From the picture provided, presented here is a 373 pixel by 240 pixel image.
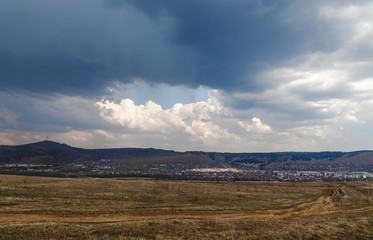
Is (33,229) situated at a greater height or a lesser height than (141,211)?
greater

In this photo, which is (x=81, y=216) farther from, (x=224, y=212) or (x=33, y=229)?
(x=224, y=212)

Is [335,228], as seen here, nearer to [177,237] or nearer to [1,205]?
[177,237]

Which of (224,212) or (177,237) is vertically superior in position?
(177,237)

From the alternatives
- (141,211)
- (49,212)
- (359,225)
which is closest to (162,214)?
(141,211)

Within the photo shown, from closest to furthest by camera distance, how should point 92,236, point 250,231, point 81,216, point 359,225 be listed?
point 92,236 < point 250,231 < point 359,225 < point 81,216

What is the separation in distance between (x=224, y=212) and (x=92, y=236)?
2285cm

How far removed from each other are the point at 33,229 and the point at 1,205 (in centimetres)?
2069

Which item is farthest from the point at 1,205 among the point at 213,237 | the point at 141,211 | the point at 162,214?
the point at 213,237

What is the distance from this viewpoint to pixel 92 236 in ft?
64.3

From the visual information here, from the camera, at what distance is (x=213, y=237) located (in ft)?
67.5

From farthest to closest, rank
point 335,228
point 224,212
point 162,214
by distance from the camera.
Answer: point 224,212 → point 162,214 → point 335,228

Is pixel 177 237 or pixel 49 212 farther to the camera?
pixel 49 212

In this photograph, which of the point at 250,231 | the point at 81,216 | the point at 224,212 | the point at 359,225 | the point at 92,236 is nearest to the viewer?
the point at 92,236

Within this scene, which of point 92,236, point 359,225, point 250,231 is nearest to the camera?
point 92,236
